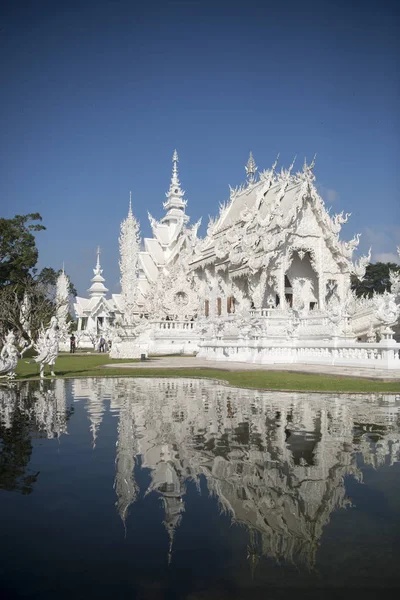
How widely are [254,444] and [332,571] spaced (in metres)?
3.34

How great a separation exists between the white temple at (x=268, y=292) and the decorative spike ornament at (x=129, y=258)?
87 mm

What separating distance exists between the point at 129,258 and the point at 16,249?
9920 millimetres

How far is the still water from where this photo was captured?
3.06 m

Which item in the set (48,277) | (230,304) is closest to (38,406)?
(230,304)

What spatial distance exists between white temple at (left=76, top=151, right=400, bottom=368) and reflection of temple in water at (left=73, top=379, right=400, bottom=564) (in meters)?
8.05

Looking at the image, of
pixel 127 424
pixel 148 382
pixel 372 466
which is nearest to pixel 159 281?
pixel 148 382

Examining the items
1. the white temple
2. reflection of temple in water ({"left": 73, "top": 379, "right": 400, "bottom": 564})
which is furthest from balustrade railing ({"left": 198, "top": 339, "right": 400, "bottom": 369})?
reflection of temple in water ({"left": 73, "top": 379, "right": 400, "bottom": 564})

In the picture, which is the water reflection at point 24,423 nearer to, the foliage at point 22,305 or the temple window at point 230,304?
the temple window at point 230,304

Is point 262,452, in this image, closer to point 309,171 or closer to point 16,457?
point 16,457

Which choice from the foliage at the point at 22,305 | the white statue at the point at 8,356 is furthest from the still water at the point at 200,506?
the foliage at the point at 22,305

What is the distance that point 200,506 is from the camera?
4.26 metres

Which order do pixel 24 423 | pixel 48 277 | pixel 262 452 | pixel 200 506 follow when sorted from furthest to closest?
1. pixel 48 277
2. pixel 24 423
3. pixel 262 452
4. pixel 200 506

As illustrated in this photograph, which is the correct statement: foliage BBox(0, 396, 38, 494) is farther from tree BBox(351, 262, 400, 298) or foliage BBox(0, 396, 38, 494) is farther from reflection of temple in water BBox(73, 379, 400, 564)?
tree BBox(351, 262, 400, 298)

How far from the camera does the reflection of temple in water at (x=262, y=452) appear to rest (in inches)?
158
